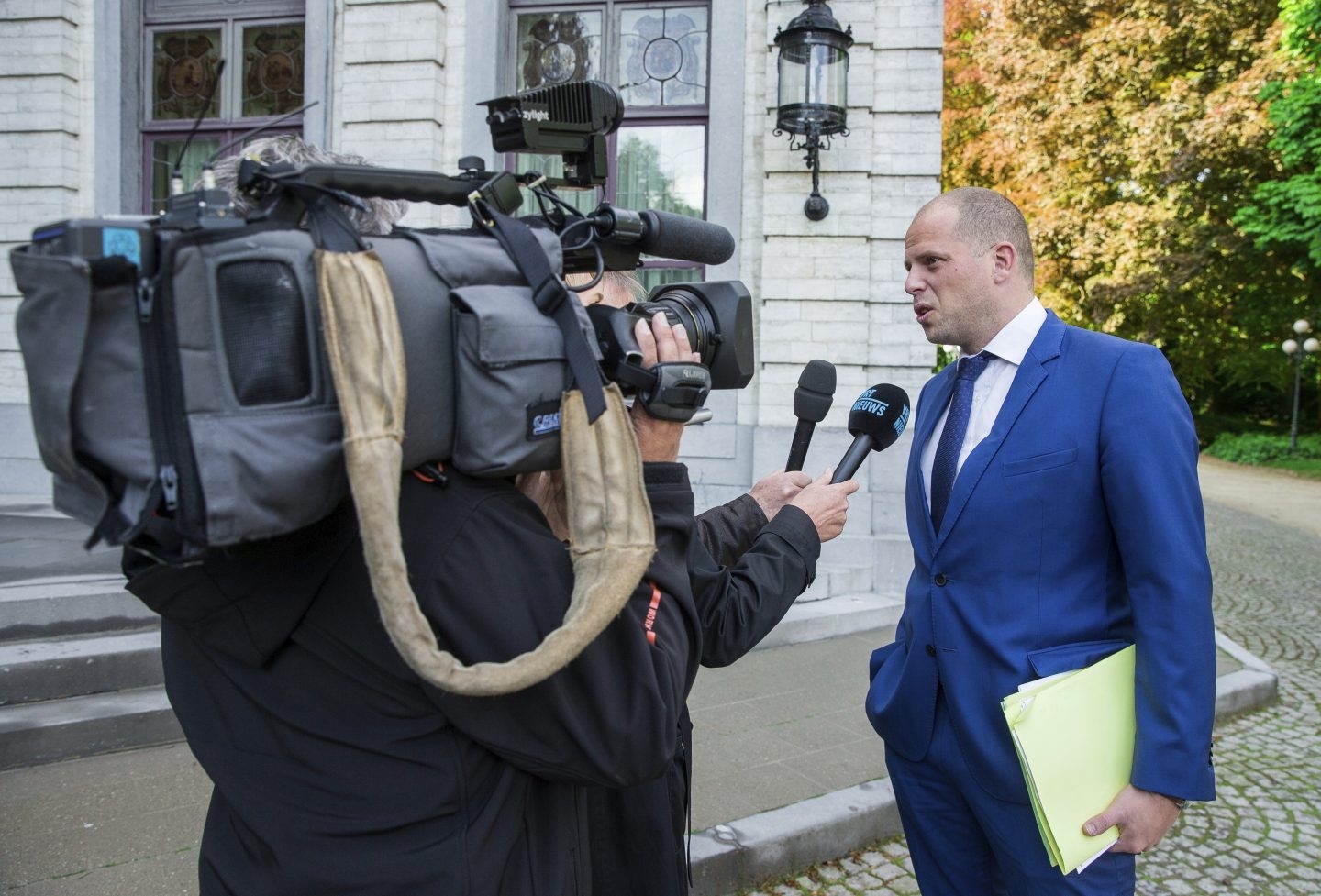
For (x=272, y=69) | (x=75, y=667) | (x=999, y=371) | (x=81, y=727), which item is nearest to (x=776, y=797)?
(x=999, y=371)

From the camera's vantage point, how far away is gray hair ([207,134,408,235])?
1.36 meters

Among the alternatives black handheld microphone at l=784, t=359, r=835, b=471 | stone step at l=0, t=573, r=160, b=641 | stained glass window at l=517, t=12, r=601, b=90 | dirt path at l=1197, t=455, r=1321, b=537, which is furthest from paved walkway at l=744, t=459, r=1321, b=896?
dirt path at l=1197, t=455, r=1321, b=537

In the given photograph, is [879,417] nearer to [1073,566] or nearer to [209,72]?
[1073,566]

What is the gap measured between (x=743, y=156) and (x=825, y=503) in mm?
5740

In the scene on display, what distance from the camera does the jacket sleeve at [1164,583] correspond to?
6.36 feet

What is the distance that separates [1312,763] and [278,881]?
5.18 meters

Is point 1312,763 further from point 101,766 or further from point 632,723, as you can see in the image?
point 101,766

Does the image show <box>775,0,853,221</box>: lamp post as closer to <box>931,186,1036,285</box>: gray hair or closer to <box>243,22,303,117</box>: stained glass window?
<box>243,22,303,117</box>: stained glass window

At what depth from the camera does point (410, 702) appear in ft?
4.31

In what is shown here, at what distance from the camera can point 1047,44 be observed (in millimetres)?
21922

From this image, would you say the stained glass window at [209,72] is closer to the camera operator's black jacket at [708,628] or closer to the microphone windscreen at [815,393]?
the microphone windscreen at [815,393]

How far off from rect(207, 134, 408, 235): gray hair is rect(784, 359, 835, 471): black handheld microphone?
111 cm

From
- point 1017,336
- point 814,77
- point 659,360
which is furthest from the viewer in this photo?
point 814,77

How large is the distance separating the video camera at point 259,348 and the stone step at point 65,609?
13.0 ft
